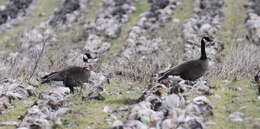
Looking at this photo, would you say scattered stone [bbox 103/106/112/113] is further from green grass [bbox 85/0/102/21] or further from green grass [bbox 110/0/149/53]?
green grass [bbox 85/0/102/21]

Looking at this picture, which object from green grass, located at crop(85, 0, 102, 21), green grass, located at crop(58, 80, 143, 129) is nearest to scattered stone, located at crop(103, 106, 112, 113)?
green grass, located at crop(58, 80, 143, 129)

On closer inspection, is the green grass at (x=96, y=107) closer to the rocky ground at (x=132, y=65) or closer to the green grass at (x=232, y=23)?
the rocky ground at (x=132, y=65)

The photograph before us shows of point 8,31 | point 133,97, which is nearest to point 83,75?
point 133,97

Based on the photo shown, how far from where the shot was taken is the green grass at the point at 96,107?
740 cm

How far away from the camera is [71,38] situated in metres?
24.0

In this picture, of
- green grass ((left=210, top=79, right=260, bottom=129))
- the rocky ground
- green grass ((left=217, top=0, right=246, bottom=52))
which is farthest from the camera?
green grass ((left=217, top=0, right=246, bottom=52))

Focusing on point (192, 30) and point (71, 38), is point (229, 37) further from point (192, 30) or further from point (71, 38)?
point (71, 38)

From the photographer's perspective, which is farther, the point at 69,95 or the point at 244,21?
the point at 244,21

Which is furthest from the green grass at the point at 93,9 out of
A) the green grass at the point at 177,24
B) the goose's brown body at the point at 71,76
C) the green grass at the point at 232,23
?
the goose's brown body at the point at 71,76

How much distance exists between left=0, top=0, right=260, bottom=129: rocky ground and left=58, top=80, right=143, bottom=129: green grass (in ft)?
0.06

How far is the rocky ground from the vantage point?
732 centimetres

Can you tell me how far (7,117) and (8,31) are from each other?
67.6 ft

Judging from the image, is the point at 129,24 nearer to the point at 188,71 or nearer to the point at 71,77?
the point at 71,77

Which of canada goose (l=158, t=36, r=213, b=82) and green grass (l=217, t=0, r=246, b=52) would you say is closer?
canada goose (l=158, t=36, r=213, b=82)
